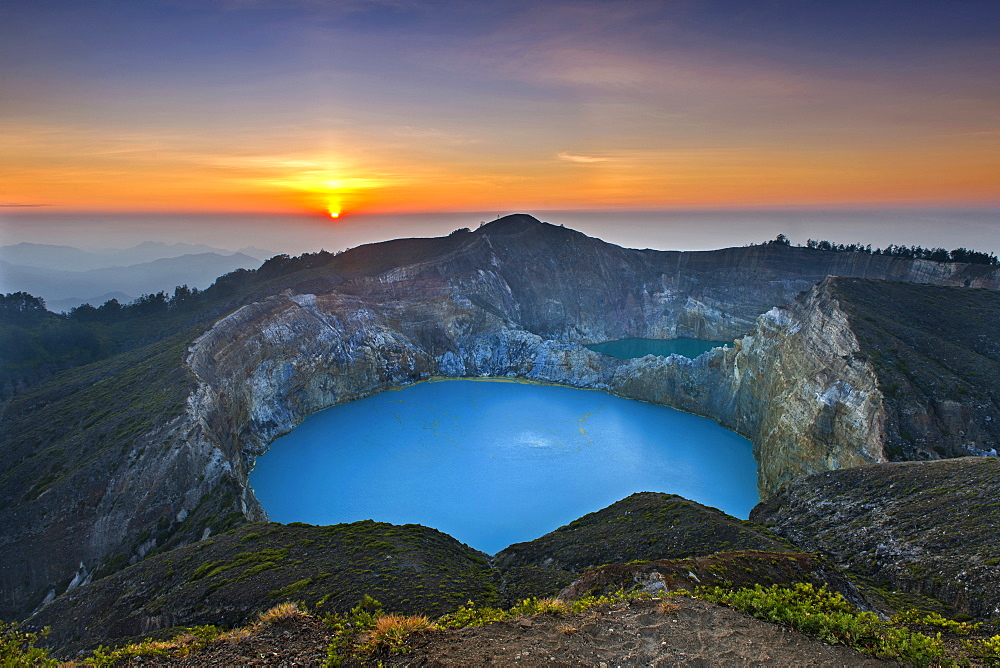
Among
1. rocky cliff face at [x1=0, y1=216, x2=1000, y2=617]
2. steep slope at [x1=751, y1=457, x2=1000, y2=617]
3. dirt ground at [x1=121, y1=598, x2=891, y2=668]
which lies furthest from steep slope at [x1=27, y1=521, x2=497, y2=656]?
steep slope at [x1=751, y1=457, x2=1000, y2=617]

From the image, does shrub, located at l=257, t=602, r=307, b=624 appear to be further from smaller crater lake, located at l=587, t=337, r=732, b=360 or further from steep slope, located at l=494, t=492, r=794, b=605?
smaller crater lake, located at l=587, t=337, r=732, b=360

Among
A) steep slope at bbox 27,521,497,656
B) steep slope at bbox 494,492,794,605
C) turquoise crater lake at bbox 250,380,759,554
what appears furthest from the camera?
turquoise crater lake at bbox 250,380,759,554

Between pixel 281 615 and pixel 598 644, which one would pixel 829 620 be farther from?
pixel 281 615

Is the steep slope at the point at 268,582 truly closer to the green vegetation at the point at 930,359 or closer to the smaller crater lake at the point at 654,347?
the green vegetation at the point at 930,359

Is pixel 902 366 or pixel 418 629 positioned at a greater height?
pixel 902 366

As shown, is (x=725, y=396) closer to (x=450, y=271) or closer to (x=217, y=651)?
(x=450, y=271)

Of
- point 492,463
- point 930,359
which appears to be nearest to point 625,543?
point 492,463

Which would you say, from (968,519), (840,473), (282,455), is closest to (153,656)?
(968,519)
